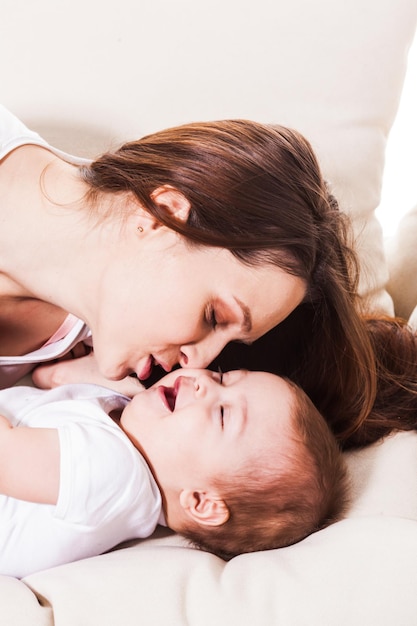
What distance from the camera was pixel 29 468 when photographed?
1158mm

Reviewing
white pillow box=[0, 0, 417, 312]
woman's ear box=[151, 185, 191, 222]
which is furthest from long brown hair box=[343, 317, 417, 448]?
woman's ear box=[151, 185, 191, 222]

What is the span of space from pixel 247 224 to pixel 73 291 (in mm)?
317

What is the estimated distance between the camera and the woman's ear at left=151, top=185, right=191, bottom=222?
4.02 ft

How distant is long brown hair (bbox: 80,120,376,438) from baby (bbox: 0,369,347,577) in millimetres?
212

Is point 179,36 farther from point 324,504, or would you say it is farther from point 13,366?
point 324,504

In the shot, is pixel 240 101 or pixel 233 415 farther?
pixel 240 101

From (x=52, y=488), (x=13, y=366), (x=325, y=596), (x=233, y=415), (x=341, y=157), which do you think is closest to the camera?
(x=325, y=596)

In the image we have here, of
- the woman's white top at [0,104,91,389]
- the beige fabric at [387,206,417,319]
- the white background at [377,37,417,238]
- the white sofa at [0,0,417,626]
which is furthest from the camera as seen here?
the white background at [377,37,417,238]

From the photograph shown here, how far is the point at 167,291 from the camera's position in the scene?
1.21 meters

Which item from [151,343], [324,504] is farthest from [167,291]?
[324,504]

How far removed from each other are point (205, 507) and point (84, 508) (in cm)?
21

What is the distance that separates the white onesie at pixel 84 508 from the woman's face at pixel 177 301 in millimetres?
143

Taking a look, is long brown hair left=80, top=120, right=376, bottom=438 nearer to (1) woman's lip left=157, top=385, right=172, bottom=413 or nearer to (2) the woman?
(2) the woman

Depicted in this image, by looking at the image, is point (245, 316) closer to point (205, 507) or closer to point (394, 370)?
point (205, 507)
